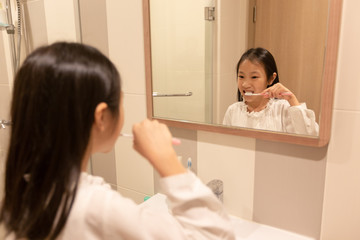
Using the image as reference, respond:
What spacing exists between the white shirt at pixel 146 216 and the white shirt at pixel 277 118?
353mm

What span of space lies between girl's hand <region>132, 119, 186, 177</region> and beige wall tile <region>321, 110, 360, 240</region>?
44cm

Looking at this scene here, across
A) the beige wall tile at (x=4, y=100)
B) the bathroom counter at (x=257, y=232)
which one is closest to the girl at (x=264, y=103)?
the bathroom counter at (x=257, y=232)

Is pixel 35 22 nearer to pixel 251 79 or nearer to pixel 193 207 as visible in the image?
pixel 251 79

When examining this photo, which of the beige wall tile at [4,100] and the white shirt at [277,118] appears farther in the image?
the beige wall tile at [4,100]

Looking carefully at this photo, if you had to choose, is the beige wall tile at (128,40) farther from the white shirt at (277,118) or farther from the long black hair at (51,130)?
the long black hair at (51,130)

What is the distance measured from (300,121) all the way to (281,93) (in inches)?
3.7

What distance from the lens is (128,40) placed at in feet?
3.70

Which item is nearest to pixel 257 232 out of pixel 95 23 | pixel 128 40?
pixel 128 40

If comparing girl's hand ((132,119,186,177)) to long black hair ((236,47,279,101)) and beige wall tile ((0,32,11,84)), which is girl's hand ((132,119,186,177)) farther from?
beige wall tile ((0,32,11,84))

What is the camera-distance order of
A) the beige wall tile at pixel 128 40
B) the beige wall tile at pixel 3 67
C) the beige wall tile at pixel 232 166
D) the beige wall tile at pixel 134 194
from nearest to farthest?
the beige wall tile at pixel 232 166 → the beige wall tile at pixel 128 40 → the beige wall tile at pixel 134 194 → the beige wall tile at pixel 3 67

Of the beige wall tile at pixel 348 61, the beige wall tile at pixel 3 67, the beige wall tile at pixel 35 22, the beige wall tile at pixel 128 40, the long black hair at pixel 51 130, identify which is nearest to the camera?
the long black hair at pixel 51 130

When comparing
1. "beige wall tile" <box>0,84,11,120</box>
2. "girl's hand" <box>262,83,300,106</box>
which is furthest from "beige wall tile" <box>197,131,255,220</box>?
"beige wall tile" <box>0,84,11,120</box>

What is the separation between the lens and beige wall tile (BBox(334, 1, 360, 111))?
28.5 inches

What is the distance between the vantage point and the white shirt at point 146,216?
545mm
